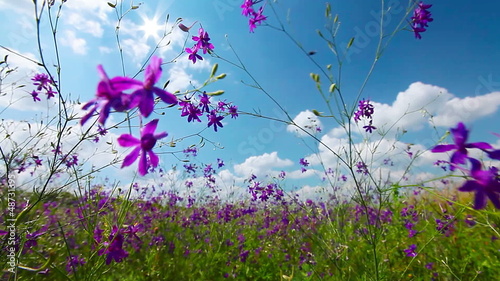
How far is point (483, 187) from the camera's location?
2.12ft

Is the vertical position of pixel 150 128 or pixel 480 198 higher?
pixel 150 128

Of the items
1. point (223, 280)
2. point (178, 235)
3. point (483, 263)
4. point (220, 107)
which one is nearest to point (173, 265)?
point (223, 280)

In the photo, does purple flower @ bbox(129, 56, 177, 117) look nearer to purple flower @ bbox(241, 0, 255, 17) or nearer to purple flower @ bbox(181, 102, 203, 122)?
purple flower @ bbox(181, 102, 203, 122)

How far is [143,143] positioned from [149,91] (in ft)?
0.38

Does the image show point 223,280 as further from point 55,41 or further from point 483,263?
point 55,41

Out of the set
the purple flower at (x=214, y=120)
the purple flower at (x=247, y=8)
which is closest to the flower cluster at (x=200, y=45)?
the purple flower at (x=214, y=120)

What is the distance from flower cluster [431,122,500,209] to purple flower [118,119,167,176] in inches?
27.5

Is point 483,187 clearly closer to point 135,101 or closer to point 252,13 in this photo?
point 135,101

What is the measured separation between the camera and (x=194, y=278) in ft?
11.0

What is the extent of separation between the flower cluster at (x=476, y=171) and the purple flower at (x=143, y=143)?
2.29 ft

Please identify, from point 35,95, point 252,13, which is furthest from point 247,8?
point 35,95

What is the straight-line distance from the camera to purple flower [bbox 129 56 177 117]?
1.98 ft

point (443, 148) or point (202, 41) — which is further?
point (202, 41)

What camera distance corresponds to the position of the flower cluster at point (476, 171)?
0.64m
